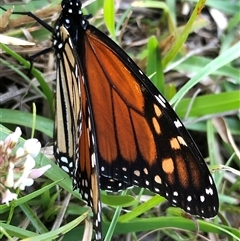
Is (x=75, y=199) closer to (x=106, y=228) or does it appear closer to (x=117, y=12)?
(x=106, y=228)

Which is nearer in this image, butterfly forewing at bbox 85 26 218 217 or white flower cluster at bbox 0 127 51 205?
white flower cluster at bbox 0 127 51 205

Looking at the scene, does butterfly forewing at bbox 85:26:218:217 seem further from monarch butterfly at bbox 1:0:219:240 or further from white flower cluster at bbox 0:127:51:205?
white flower cluster at bbox 0:127:51:205

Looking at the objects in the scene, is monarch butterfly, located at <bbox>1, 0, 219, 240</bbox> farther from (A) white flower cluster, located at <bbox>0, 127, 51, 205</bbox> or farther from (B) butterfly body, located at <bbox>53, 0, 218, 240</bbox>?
(A) white flower cluster, located at <bbox>0, 127, 51, 205</bbox>

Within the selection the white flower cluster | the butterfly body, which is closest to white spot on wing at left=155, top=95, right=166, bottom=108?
the butterfly body

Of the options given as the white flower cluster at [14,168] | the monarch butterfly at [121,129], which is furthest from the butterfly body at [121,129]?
the white flower cluster at [14,168]

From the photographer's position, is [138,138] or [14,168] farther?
[138,138]

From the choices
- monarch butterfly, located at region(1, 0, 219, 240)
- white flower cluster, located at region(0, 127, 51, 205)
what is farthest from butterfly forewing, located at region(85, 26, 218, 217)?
white flower cluster, located at region(0, 127, 51, 205)

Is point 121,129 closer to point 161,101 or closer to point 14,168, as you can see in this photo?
point 161,101

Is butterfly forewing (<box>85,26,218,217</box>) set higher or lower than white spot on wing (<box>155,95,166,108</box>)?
lower

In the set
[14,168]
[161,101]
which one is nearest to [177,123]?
[161,101]
